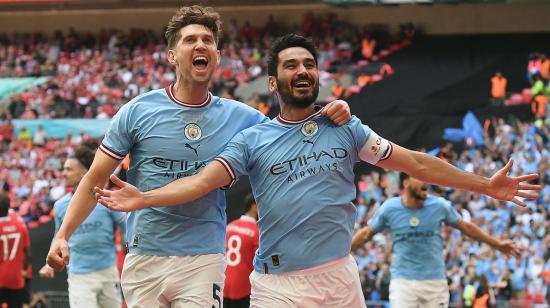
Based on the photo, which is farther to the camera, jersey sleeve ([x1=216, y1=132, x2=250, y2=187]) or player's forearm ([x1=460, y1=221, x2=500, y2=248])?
player's forearm ([x1=460, y1=221, x2=500, y2=248])

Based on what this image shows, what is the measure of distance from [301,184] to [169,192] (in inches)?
30.2

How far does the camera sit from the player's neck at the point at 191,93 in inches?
258

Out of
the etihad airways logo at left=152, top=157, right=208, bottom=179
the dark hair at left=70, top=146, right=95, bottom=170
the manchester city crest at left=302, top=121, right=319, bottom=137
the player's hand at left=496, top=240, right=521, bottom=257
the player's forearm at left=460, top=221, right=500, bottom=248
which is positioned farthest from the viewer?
the dark hair at left=70, top=146, right=95, bottom=170

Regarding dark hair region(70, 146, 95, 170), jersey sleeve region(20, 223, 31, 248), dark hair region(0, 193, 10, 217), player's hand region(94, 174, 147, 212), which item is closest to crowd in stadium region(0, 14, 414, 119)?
jersey sleeve region(20, 223, 31, 248)

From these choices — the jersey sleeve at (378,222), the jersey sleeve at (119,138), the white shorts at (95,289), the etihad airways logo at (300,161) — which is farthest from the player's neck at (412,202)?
the jersey sleeve at (119,138)

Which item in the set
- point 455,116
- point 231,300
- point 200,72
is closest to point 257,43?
point 455,116

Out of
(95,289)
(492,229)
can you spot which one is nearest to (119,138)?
(95,289)

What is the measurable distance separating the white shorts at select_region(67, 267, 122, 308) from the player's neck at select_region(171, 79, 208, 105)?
487 cm

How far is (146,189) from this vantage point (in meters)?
6.38

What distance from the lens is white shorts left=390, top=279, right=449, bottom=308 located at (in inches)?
431

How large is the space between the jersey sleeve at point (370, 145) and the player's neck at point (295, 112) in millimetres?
262

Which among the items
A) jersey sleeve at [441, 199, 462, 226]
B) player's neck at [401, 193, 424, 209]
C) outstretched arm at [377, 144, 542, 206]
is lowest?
jersey sleeve at [441, 199, 462, 226]

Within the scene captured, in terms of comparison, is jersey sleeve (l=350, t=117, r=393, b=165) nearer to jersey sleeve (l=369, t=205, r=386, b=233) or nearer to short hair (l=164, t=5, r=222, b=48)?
short hair (l=164, t=5, r=222, b=48)

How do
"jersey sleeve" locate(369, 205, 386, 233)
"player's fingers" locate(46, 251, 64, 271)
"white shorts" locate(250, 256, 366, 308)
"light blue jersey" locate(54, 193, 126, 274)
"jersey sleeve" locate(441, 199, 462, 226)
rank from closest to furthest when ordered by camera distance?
"player's fingers" locate(46, 251, 64, 271)
"white shorts" locate(250, 256, 366, 308)
"jersey sleeve" locate(441, 199, 462, 226)
"light blue jersey" locate(54, 193, 126, 274)
"jersey sleeve" locate(369, 205, 386, 233)
